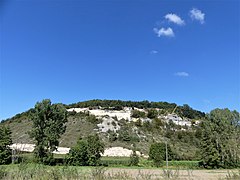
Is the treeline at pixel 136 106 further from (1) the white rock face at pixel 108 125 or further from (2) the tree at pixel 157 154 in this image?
(2) the tree at pixel 157 154

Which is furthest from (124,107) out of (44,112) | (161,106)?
(44,112)

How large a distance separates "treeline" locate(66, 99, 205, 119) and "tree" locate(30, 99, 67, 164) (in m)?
52.7

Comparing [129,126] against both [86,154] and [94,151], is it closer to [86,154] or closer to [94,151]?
[94,151]

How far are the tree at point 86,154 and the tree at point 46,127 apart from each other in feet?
10.3

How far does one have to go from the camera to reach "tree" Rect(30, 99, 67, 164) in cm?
4581

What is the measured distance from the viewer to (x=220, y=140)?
4709 centimetres

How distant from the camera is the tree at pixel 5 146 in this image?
143ft

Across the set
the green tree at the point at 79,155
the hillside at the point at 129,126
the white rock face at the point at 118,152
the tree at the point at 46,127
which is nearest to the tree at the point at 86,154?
the green tree at the point at 79,155

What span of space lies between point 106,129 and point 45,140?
32.4 m

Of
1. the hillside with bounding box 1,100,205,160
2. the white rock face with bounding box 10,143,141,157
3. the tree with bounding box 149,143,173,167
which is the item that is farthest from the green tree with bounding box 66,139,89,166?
the hillside with bounding box 1,100,205,160

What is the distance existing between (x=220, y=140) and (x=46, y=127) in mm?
26352

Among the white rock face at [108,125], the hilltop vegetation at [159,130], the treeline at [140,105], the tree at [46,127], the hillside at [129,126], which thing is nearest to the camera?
the tree at [46,127]

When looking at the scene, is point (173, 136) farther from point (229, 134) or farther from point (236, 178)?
point (236, 178)

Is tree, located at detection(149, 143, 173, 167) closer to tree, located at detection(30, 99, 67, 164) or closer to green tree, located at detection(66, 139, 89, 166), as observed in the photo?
green tree, located at detection(66, 139, 89, 166)
